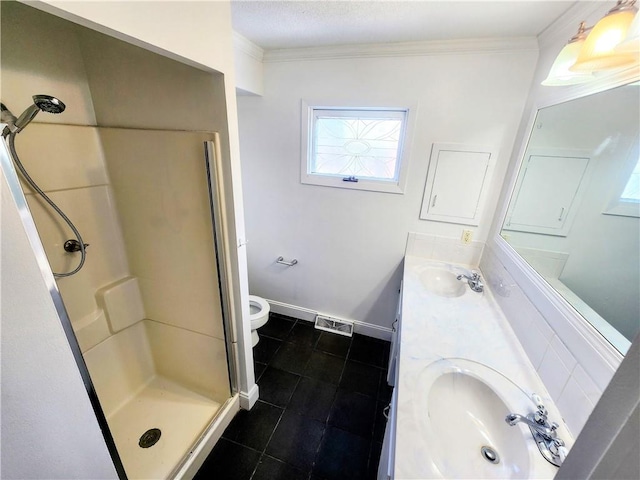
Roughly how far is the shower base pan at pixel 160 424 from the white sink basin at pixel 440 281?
1.65 metres

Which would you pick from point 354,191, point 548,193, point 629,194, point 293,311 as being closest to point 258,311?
point 293,311

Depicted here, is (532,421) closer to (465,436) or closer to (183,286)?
(465,436)

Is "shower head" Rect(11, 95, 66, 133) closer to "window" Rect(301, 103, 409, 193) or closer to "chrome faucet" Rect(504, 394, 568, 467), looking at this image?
"window" Rect(301, 103, 409, 193)

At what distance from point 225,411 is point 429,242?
1804 mm

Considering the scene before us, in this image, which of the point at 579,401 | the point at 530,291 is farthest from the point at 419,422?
the point at 530,291

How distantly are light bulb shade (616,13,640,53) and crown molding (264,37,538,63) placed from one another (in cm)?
93

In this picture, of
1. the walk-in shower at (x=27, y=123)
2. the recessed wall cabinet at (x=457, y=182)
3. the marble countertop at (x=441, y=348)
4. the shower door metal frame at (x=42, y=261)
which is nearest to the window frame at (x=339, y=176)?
the recessed wall cabinet at (x=457, y=182)

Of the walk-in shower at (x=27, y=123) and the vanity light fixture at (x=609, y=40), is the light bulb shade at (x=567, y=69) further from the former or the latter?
the walk-in shower at (x=27, y=123)

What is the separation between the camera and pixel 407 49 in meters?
1.60

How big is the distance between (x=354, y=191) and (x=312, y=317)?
131 centimetres

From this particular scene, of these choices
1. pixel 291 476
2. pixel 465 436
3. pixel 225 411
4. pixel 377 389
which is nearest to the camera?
pixel 465 436

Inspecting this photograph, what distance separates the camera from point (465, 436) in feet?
3.02

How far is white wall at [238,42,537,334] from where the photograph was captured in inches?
62.7

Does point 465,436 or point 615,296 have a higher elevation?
point 615,296
